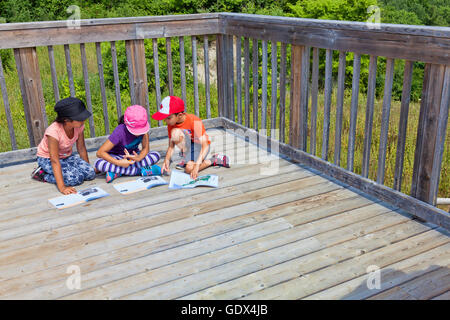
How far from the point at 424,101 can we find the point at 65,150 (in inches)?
113

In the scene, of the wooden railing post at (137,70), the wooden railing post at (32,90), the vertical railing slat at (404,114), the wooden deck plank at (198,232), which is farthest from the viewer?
the wooden railing post at (137,70)

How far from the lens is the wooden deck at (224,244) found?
2557 mm

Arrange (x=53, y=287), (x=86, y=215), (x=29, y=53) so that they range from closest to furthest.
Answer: (x=53, y=287) → (x=86, y=215) → (x=29, y=53)

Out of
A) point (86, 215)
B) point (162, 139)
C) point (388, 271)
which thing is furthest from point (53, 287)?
point (162, 139)

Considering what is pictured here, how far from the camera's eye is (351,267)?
2.72m

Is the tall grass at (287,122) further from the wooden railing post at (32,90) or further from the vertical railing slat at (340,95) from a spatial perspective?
the wooden railing post at (32,90)

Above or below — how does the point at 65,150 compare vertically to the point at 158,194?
above

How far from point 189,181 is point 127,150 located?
66 centimetres

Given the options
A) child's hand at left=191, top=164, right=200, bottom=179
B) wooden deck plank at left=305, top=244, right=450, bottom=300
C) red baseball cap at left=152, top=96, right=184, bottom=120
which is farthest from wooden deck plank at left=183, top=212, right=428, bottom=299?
red baseball cap at left=152, top=96, right=184, bottom=120

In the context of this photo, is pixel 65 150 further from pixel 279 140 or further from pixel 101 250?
pixel 279 140

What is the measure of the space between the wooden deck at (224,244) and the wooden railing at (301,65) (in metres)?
0.46

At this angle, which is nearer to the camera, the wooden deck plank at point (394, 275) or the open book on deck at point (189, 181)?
the wooden deck plank at point (394, 275)

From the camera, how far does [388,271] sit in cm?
267

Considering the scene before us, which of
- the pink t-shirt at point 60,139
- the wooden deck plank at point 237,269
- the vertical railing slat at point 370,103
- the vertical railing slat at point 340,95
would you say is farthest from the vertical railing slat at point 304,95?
the pink t-shirt at point 60,139
